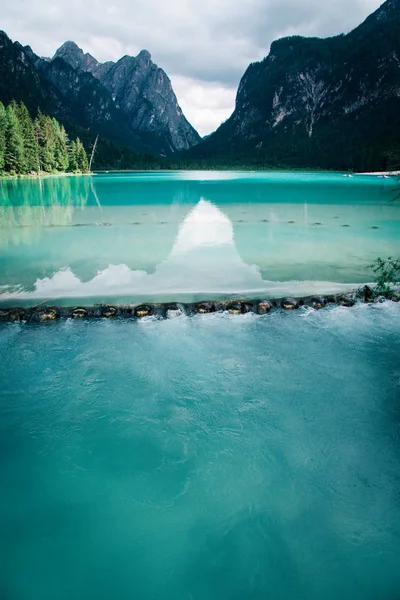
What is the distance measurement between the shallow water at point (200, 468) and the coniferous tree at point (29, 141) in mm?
80225

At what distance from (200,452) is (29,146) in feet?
285

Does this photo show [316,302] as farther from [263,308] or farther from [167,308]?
[167,308]

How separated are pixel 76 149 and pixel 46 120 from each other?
14926 mm

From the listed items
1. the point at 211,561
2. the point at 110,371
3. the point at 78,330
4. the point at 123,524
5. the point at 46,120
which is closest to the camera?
the point at 211,561

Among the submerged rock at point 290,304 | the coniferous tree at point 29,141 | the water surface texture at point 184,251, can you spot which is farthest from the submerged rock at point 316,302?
the coniferous tree at point 29,141

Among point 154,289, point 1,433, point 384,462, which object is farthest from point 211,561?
point 154,289

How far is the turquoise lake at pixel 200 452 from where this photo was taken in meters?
4.34

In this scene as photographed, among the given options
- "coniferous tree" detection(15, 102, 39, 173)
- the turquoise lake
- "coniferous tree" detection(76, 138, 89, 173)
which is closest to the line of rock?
the turquoise lake

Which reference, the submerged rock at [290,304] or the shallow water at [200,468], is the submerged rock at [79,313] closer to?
the shallow water at [200,468]

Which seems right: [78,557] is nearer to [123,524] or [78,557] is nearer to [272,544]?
[123,524]

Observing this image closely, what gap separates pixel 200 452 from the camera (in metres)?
5.96

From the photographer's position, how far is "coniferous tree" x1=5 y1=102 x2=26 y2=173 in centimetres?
6850

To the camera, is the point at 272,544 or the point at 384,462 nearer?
the point at 272,544

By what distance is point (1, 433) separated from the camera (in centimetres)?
642
